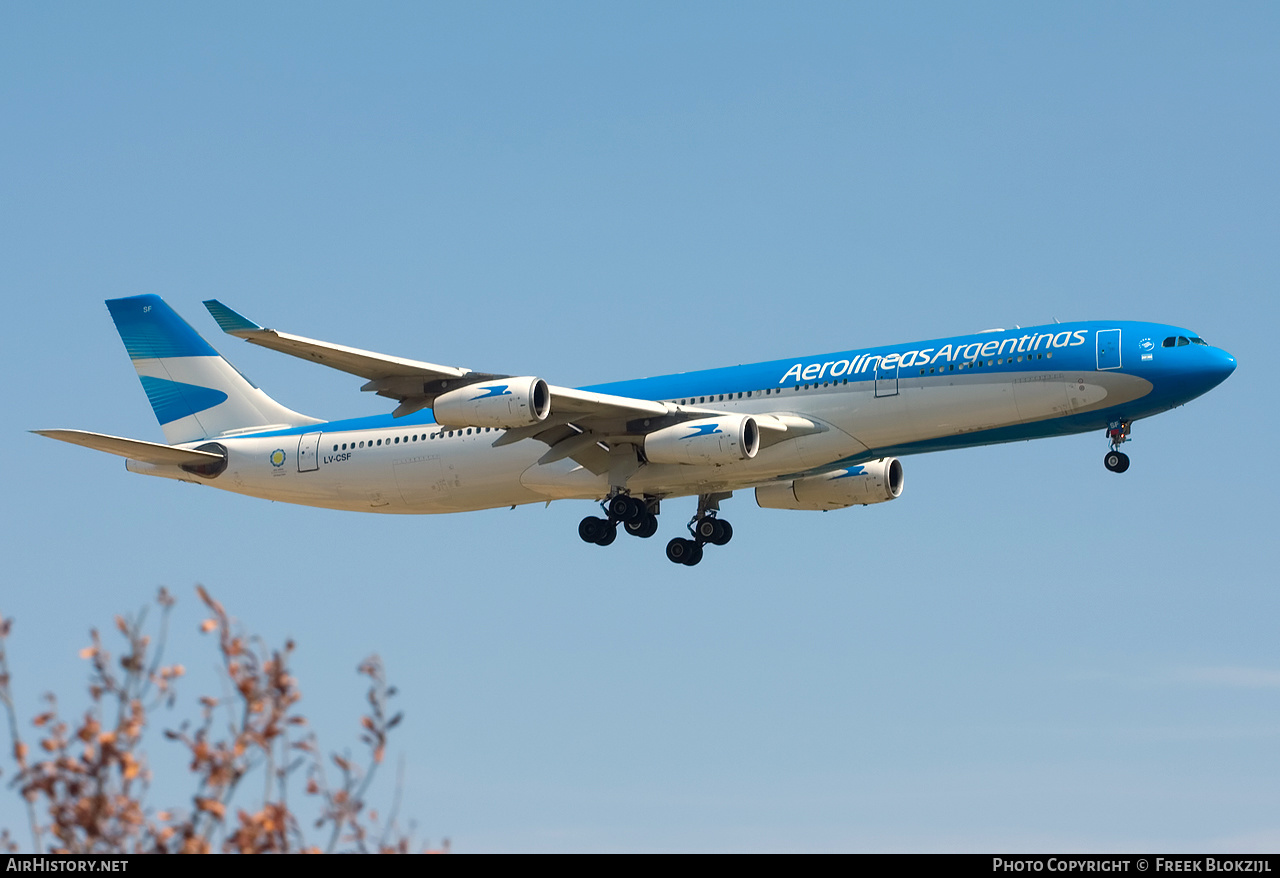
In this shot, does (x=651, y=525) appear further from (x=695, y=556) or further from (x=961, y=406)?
(x=961, y=406)

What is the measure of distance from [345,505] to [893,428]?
57.8 ft

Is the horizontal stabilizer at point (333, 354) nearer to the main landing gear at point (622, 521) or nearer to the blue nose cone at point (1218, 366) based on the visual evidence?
the main landing gear at point (622, 521)

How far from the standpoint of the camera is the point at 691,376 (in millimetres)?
42719

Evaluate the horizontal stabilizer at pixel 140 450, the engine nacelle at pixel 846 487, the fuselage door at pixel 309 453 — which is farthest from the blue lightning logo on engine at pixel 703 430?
the horizontal stabilizer at pixel 140 450

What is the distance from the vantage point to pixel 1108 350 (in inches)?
1481

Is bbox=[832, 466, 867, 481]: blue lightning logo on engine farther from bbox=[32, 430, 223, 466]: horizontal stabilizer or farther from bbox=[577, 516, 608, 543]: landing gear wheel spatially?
bbox=[32, 430, 223, 466]: horizontal stabilizer

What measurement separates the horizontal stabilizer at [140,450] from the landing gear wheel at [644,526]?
1394 cm

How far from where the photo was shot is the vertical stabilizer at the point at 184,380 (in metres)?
49.4

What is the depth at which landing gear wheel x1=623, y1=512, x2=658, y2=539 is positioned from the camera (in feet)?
141

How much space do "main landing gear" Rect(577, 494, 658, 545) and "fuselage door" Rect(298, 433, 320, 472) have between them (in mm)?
8744

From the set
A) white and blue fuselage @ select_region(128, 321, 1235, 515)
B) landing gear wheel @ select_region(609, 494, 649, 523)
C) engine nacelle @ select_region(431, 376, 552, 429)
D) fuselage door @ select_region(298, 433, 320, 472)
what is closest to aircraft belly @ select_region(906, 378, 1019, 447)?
white and blue fuselage @ select_region(128, 321, 1235, 515)

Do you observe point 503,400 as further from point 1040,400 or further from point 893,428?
point 1040,400

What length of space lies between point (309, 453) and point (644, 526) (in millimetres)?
11091
